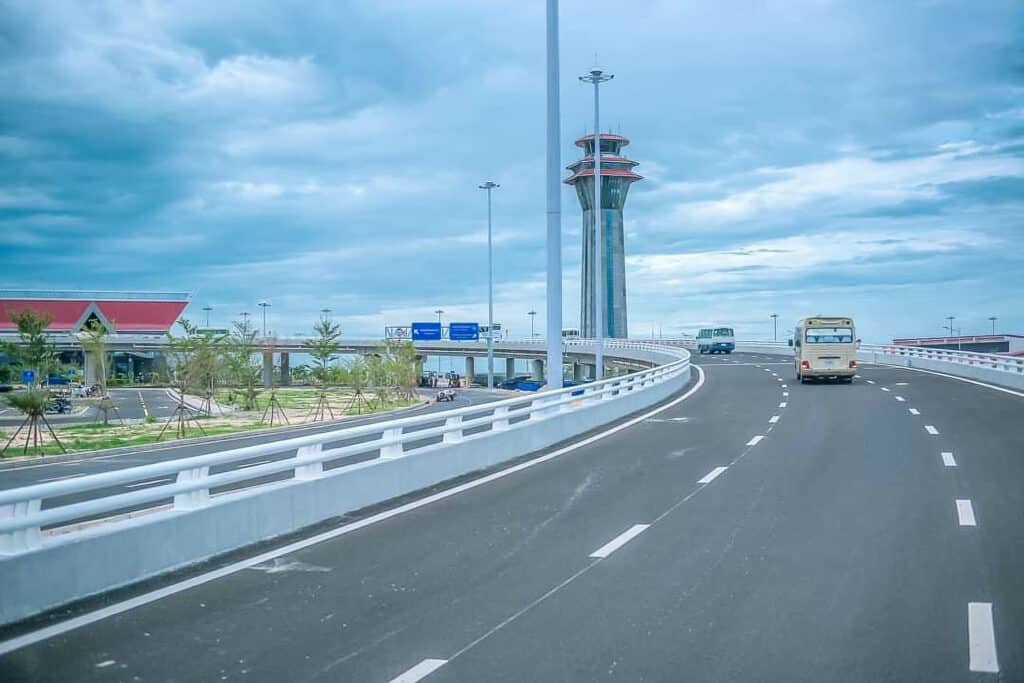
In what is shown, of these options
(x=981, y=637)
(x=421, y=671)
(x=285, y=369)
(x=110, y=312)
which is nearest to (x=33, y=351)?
(x=421, y=671)

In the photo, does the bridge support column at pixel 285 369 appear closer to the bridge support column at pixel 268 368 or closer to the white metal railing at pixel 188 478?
the bridge support column at pixel 268 368

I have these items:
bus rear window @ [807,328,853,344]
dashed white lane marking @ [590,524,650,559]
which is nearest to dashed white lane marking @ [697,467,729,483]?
dashed white lane marking @ [590,524,650,559]

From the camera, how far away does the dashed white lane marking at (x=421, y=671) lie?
20.4ft

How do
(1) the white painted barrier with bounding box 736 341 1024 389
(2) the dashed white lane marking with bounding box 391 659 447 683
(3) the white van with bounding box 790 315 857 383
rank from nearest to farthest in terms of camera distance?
(2) the dashed white lane marking with bounding box 391 659 447 683, (1) the white painted barrier with bounding box 736 341 1024 389, (3) the white van with bounding box 790 315 857 383

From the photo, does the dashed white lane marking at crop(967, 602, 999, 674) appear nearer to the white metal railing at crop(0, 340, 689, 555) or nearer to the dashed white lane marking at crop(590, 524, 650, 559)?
the dashed white lane marking at crop(590, 524, 650, 559)

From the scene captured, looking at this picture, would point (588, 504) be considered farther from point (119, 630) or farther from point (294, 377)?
point (294, 377)

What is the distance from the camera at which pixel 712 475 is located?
15.8 m

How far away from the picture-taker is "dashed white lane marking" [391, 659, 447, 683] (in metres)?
6.21

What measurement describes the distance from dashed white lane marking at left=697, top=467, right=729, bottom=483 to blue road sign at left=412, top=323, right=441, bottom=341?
88141mm

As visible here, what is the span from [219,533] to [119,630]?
2870 millimetres

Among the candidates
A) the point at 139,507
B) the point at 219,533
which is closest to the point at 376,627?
the point at 219,533

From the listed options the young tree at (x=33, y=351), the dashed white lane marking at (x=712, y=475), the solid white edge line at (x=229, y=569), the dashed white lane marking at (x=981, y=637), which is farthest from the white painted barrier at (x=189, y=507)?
the young tree at (x=33, y=351)

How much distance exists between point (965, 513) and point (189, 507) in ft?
29.5

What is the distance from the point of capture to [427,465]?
15305 mm
